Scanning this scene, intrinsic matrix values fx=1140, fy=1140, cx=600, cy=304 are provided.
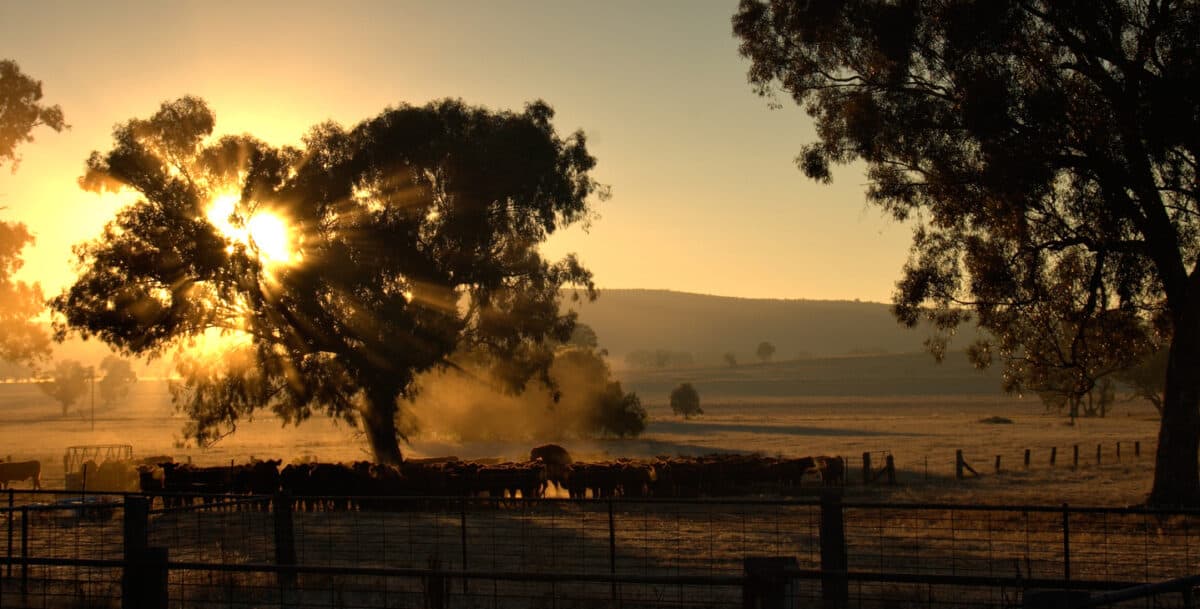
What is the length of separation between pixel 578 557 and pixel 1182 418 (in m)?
14.8

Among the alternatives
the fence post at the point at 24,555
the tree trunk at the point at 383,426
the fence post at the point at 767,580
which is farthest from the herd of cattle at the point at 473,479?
the fence post at the point at 767,580

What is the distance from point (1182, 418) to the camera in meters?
24.4

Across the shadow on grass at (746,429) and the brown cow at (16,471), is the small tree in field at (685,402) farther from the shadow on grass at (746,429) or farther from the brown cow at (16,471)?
the brown cow at (16,471)

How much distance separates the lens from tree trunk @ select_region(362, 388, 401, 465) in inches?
1569

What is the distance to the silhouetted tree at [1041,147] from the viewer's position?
24.2m

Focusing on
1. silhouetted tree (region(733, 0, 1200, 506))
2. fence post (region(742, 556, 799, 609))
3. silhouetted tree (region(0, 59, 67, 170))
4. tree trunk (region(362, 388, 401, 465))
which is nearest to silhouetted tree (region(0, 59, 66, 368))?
silhouetted tree (region(0, 59, 67, 170))

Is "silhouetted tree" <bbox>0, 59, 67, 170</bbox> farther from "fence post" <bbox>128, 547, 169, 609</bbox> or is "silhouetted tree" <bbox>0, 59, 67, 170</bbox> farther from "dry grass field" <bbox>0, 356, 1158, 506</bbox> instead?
"fence post" <bbox>128, 547, 169, 609</bbox>

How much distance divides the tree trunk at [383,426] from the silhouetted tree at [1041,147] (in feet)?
62.1

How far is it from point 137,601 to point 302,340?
103 feet

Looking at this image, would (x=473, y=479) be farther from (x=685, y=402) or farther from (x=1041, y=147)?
(x=685, y=402)

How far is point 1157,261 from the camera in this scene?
25.2 m

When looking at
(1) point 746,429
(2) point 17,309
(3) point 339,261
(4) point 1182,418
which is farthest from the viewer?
(1) point 746,429

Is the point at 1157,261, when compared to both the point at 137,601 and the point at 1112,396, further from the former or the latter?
the point at 1112,396

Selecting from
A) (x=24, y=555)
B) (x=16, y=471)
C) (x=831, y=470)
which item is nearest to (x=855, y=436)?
(x=831, y=470)
